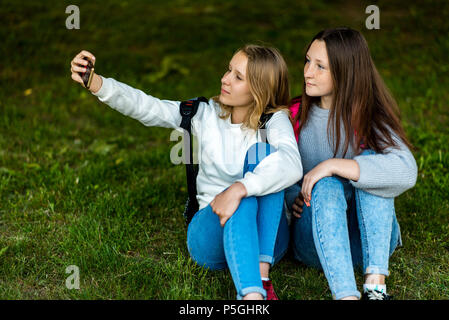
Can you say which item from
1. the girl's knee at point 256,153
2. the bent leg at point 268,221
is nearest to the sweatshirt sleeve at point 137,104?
the girl's knee at point 256,153

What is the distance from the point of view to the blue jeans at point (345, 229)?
2316 millimetres

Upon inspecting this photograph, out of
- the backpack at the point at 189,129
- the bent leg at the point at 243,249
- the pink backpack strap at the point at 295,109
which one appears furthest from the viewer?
the pink backpack strap at the point at 295,109

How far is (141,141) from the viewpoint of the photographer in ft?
15.4

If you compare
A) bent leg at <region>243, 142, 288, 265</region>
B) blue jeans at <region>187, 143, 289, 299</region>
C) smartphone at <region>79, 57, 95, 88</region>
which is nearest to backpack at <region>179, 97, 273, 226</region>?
blue jeans at <region>187, 143, 289, 299</region>

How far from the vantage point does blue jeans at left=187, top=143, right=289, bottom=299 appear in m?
2.26

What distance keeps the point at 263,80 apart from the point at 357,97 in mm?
468

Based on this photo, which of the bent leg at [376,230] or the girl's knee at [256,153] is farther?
the girl's knee at [256,153]

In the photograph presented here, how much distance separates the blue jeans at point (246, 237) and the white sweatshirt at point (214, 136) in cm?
8

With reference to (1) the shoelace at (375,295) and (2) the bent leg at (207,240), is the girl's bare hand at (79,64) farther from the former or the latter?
(1) the shoelace at (375,295)

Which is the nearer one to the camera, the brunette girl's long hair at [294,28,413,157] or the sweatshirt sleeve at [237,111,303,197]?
the sweatshirt sleeve at [237,111,303,197]

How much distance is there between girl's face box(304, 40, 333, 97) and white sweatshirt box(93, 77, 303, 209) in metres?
0.19

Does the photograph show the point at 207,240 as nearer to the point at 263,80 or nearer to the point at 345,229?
the point at 345,229

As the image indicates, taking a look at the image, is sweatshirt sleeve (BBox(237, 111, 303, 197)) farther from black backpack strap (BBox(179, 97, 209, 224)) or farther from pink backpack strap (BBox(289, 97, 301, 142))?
black backpack strap (BBox(179, 97, 209, 224))
